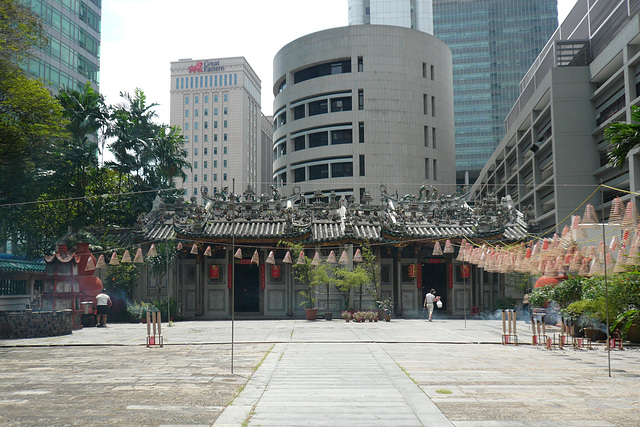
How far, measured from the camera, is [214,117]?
380 feet

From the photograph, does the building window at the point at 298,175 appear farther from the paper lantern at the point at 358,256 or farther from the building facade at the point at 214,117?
the building facade at the point at 214,117

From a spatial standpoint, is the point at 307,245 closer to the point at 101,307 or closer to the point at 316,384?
the point at 101,307

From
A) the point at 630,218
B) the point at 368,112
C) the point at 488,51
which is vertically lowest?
the point at 630,218

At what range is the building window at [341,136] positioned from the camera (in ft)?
189

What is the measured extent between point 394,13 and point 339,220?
87.0m

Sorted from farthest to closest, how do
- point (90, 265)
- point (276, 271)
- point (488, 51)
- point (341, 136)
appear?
point (488, 51) < point (341, 136) < point (276, 271) < point (90, 265)

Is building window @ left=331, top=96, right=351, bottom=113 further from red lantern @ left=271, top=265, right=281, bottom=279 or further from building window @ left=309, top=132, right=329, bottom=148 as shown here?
red lantern @ left=271, top=265, right=281, bottom=279

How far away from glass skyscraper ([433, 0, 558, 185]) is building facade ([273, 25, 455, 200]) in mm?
53195

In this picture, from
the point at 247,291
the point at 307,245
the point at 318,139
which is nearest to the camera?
the point at 307,245

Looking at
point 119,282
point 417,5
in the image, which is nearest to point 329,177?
point 119,282

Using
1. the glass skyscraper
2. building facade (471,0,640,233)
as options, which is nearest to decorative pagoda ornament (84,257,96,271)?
building facade (471,0,640,233)

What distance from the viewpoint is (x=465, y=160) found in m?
108

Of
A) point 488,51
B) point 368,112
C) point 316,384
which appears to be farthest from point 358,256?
point 488,51

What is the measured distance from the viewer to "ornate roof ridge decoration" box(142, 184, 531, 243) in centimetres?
2977
